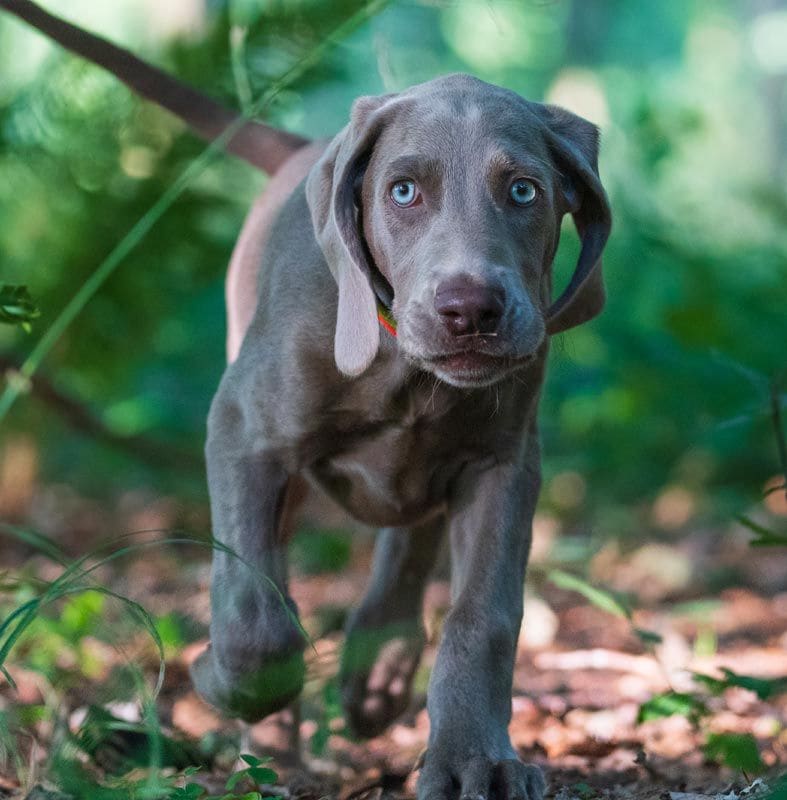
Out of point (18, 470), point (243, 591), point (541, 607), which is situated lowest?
point (243, 591)

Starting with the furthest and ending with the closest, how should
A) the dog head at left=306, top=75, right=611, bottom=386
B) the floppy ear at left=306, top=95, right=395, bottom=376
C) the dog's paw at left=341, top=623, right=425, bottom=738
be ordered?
the dog's paw at left=341, top=623, right=425, bottom=738 → the floppy ear at left=306, top=95, right=395, bottom=376 → the dog head at left=306, top=75, right=611, bottom=386

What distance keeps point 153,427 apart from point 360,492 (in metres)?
3.60

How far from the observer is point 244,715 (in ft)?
11.2

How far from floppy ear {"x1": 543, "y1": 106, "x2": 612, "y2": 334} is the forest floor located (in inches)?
32.6

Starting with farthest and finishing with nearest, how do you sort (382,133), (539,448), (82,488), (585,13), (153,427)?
1. (585,13)
2. (82,488)
3. (153,427)
4. (539,448)
5. (382,133)

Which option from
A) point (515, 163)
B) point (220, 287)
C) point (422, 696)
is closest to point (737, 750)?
point (515, 163)

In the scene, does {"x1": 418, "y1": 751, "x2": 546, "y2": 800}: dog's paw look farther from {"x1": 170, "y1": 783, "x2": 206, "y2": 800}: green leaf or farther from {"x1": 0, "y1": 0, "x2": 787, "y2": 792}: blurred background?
{"x1": 0, "y1": 0, "x2": 787, "y2": 792}: blurred background

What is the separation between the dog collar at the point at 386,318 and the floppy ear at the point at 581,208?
37 centimetres

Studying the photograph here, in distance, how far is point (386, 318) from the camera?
129 inches

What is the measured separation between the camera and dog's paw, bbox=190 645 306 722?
3.27 metres

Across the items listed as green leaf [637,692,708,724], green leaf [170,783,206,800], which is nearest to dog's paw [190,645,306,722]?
green leaf [170,783,206,800]

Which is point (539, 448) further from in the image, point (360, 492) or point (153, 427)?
point (153, 427)

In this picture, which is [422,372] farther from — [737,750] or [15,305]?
[737,750]

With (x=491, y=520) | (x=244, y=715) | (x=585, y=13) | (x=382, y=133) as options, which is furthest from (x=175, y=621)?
(x=585, y=13)
